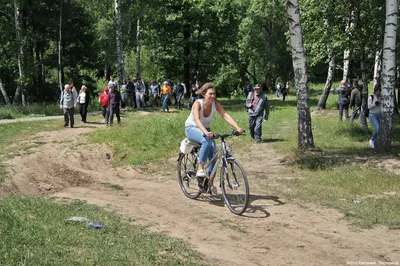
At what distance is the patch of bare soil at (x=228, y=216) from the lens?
5699 millimetres

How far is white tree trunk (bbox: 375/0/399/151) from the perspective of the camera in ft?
38.1

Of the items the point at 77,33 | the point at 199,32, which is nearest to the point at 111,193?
the point at 199,32

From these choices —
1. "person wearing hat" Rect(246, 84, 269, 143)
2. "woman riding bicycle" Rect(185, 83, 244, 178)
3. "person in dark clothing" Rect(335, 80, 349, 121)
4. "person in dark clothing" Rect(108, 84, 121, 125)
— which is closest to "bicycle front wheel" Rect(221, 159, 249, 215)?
"woman riding bicycle" Rect(185, 83, 244, 178)

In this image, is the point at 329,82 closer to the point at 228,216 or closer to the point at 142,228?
the point at 228,216

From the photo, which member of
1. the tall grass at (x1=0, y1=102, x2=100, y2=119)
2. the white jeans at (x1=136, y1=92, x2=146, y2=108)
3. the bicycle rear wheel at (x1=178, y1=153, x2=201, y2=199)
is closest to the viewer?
the bicycle rear wheel at (x1=178, y1=153, x2=201, y2=199)

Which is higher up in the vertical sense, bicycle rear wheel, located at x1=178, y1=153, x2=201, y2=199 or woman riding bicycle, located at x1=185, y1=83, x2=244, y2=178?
woman riding bicycle, located at x1=185, y1=83, x2=244, y2=178

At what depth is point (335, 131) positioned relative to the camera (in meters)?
17.6

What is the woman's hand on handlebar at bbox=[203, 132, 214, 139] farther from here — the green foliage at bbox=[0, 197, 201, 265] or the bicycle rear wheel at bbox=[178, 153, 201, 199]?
the green foliage at bbox=[0, 197, 201, 265]

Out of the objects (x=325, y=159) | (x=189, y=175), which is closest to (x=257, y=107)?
(x=325, y=159)

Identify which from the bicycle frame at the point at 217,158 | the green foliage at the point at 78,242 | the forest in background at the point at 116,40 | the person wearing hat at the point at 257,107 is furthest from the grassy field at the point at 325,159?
the forest in background at the point at 116,40

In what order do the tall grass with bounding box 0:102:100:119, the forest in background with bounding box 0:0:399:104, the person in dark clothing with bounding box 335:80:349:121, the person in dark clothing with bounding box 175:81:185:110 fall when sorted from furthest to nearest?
the person in dark clothing with bounding box 175:81:185:110 < the forest in background with bounding box 0:0:399:104 < the tall grass with bounding box 0:102:100:119 < the person in dark clothing with bounding box 335:80:349:121

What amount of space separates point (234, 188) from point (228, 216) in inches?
21.7

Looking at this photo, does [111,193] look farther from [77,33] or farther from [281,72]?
[281,72]

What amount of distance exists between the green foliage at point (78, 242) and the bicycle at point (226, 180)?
1.76m
